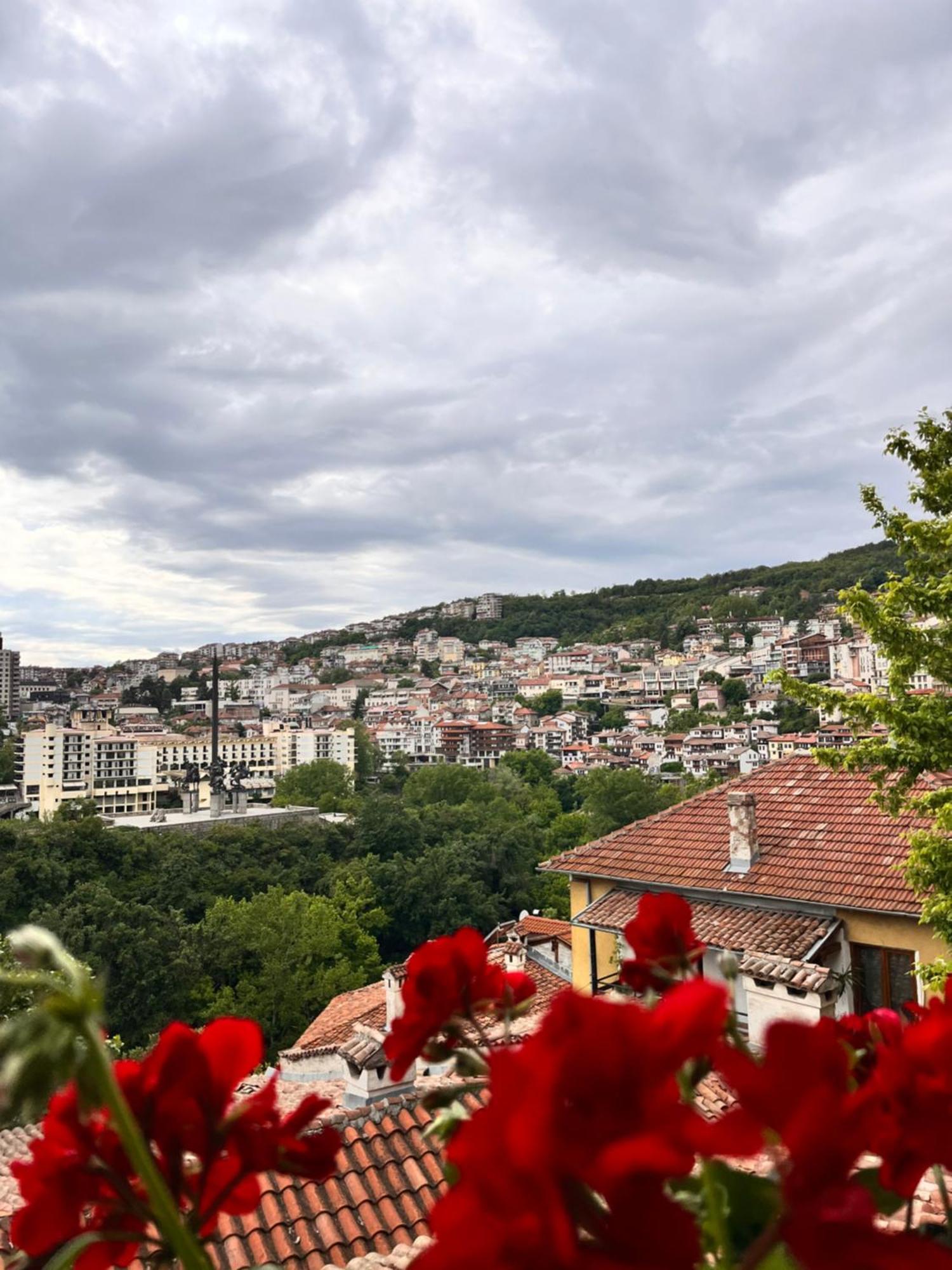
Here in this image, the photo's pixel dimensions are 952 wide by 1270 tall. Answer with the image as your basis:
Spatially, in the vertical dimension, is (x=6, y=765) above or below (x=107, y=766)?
above

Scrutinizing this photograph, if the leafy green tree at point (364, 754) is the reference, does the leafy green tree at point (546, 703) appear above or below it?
above

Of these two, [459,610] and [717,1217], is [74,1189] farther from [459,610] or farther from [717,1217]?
[459,610]

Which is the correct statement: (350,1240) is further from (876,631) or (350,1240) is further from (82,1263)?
(876,631)

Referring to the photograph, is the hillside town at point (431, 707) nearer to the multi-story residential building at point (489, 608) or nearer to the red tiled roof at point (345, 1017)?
the multi-story residential building at point (489, 608)

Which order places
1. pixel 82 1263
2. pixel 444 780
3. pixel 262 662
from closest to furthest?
pixel 82 1263 < pixel 444 780 < pixel 262 662

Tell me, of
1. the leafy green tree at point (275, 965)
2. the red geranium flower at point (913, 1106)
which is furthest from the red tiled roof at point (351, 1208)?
the leafy green tree at point (275, 965)

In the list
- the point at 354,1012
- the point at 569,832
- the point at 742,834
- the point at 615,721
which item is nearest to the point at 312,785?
the point at 569,832

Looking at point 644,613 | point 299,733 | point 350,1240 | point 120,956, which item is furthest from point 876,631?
point 644,613
